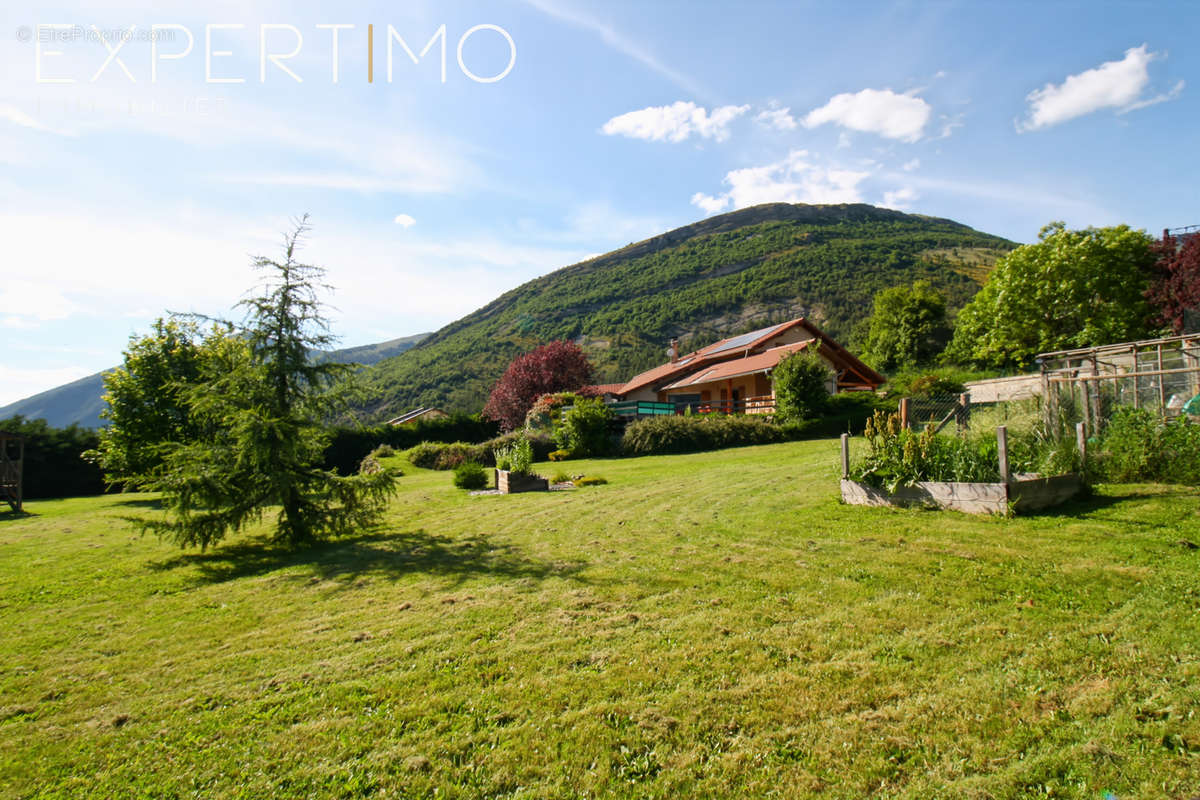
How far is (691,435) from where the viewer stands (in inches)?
867

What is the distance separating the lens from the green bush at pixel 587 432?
2291cm

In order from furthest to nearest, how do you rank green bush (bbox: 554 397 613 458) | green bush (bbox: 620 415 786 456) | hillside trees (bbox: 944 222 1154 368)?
hillside trees (bbox: 944 222 1154 368) → green bush (bbox: 554 397 613 458) → green bush (bbox: 620 415 786 456)

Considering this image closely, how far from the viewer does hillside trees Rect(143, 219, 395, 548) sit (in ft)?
28.3

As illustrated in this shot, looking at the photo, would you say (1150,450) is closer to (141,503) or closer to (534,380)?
(141,503)

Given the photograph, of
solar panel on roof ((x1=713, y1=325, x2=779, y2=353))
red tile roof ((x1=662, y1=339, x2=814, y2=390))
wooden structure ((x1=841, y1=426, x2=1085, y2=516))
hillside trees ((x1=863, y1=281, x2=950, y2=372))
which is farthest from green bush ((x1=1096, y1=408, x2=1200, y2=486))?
hillside trees ((x1=863, y1=281, x2=950, y2=372))

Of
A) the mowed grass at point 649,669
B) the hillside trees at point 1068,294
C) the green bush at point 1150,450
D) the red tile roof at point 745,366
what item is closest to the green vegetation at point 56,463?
the mowed grass at point 649,669

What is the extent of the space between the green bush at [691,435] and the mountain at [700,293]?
115ft

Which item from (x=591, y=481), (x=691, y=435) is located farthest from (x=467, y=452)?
(x=591, y=481)

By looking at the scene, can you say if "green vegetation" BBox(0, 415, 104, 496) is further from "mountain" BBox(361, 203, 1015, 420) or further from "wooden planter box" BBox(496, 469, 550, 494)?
"mountain" BBox(361, 203, 1015, 420)

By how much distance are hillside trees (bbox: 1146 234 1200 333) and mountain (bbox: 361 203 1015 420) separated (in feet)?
82.1

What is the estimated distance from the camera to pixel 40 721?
3779 mm

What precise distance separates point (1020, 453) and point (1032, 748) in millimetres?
7754

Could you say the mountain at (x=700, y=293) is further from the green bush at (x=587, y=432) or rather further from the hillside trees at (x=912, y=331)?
the green bush at (x=587, y=432)

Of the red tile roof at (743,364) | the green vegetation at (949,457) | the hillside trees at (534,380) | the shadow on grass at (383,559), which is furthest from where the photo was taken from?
the hillside trees at (534,380)
